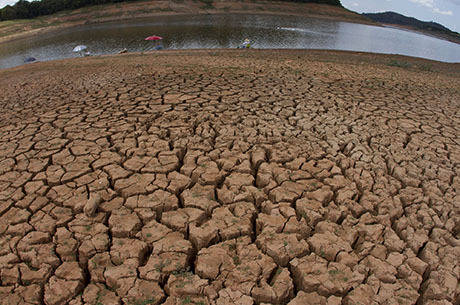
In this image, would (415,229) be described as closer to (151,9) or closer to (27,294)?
(27,294)

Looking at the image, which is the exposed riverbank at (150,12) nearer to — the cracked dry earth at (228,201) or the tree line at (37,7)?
the tree line at (37,7)

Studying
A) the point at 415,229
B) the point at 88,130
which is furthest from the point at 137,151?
the point at 415,229

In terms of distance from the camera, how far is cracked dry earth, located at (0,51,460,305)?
1620 mm

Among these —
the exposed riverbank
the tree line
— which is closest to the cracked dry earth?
the exposed riverbank

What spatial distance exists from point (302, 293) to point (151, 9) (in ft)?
122

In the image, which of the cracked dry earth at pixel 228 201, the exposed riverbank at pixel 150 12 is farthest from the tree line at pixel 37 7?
the cracked dry earth at pixel 228 201

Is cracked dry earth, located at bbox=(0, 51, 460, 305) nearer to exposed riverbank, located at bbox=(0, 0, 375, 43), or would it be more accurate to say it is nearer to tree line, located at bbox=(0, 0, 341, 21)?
exposed riverbank, located at bbox=(0, 0, 375, 43)

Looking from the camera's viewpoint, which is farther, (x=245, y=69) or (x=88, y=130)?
(x=245, y=69)

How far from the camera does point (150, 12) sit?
1265 inches

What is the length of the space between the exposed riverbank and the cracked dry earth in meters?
27.9

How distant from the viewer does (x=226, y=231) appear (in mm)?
1922

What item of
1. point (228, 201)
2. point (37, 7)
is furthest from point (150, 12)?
point (228, 201)

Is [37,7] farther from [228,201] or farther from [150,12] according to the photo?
[228,201]

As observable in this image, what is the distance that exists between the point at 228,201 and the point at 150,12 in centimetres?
3578
